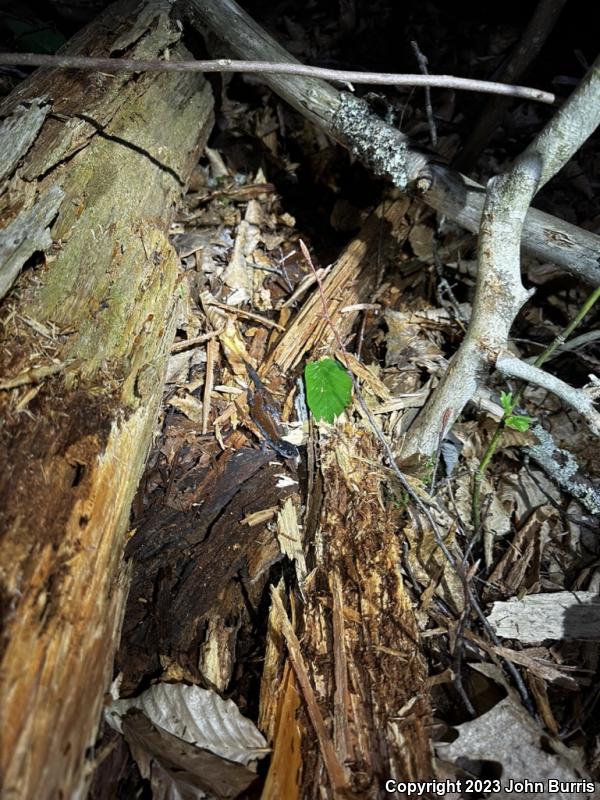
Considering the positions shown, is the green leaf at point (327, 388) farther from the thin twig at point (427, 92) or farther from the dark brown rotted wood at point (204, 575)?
the thin twig at point (427, 92)

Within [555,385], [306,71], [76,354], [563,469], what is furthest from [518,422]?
[76,354]

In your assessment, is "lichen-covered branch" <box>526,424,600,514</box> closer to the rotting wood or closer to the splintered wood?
the splintered wood

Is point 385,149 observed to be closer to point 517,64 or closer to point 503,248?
point 503,248

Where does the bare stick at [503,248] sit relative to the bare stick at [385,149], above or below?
below

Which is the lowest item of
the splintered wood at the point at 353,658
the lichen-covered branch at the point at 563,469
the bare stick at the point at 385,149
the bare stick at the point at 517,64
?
the splintered wood at the point at 353,658

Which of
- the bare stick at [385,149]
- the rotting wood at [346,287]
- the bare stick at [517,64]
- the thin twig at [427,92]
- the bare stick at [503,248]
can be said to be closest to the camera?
the bare stick at [503,248]

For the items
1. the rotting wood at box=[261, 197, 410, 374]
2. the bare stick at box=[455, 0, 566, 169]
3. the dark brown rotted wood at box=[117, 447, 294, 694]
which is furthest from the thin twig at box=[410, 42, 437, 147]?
the dark brown rotted wood at box=[117, 447, 294, 694]

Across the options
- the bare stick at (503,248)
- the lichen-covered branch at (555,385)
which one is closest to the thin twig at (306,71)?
the bare stick at (503,248)

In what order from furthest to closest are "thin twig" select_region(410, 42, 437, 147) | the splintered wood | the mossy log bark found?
"thin twig" select_region(410, 42, 437, 147) → the splintered wood → the mossy log bark
